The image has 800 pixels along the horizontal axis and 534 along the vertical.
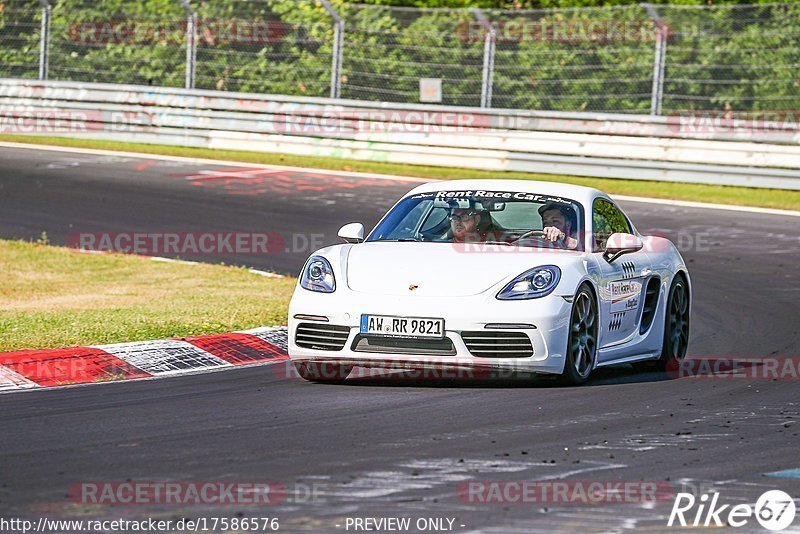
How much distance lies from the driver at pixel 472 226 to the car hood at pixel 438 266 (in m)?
0.21

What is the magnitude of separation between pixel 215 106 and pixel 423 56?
3904 mm

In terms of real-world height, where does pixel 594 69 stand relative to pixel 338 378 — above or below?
above

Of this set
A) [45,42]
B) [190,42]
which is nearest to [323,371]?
[190,42]

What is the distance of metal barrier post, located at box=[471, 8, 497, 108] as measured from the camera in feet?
76.5

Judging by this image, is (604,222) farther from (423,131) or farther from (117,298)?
(423,131)

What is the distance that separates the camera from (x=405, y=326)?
8.79 meters

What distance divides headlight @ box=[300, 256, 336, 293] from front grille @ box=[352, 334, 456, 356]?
18.6 inches

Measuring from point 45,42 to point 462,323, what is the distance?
19.4 m

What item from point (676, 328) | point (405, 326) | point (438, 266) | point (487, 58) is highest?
point (487, 58)

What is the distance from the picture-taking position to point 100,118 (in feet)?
87.6

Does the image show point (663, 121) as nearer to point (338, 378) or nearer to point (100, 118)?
point (100, 118)

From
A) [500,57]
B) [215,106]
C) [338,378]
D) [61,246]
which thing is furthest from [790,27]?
[338,378]

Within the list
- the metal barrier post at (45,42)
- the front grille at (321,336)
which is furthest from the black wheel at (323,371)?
the metal barrier post at (45,42)

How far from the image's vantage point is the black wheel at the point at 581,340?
9.09m
